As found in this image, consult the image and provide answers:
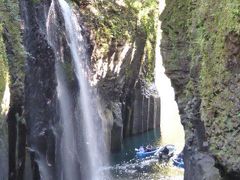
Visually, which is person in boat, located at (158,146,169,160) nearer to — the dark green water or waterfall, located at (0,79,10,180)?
the dark green water

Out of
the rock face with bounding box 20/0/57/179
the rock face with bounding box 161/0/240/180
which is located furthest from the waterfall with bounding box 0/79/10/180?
the rock face with bounding box 161/0/240/180

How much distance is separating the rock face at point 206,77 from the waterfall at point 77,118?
9.53 m

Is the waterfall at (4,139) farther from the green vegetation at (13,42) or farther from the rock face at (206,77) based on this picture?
the rock face at (206,77)

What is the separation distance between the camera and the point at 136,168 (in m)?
27.0

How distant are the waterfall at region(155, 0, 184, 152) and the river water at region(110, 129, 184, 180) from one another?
4.30 metres

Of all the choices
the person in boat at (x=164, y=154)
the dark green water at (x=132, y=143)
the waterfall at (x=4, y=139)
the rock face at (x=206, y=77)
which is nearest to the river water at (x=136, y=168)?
the dark green water at (x=132, y=143)

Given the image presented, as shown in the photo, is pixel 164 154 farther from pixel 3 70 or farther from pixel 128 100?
pixel 3 70

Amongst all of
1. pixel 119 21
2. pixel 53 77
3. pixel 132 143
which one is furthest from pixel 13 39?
pixel 132 143

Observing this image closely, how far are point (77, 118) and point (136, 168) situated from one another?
4.63m

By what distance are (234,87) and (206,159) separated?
10.9 feet

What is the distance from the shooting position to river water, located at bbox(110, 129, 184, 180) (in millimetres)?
24677

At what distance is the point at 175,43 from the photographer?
13758mm

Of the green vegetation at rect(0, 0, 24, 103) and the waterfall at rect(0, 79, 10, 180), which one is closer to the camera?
the waterfall at rect(0, 79, 10, 180)

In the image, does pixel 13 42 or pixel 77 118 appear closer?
pixel 13 42
